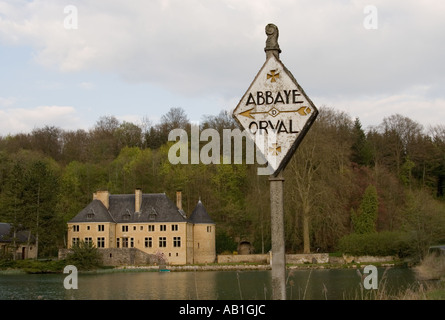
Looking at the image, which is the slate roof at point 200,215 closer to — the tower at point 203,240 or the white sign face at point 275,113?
the tower at point 203,240

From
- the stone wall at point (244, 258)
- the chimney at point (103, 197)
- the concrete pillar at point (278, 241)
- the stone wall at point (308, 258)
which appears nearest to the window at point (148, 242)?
the chimney at point (103, 197)

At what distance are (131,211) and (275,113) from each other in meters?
45.2

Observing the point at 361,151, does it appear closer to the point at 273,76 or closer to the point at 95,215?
the point at 95,215

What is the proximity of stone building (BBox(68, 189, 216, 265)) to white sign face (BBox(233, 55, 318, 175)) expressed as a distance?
139ft

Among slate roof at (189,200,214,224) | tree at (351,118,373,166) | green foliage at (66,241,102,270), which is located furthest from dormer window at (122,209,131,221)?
tree at (351,118,373,166)

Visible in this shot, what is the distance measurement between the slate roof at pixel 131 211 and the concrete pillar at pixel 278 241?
42698 millimetres

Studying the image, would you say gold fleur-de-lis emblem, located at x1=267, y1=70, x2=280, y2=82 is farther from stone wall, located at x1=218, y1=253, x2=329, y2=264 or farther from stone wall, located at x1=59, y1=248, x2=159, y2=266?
stone wall, located at x1=59, y1=248, x2=159, y2=266

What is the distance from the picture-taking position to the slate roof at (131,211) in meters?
48.2

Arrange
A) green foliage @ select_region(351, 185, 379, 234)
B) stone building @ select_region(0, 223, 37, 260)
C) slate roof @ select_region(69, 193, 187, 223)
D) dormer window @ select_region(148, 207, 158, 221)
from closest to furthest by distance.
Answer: green foliage @ select_region(351, 185, 379, 234), stone building @ select_region(0, 223, 37, 260), slate roof @ select_region(69, 193, 187, 223), dormer window @ select_region(148, 207, 158, 221)

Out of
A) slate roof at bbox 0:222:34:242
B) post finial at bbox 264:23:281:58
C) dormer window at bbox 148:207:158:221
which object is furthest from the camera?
Answer: dormer window at bbox 148:207:158:221

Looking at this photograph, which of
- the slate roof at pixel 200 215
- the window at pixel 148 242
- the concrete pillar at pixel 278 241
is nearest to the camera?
the concrete pillar at pixel 278 241

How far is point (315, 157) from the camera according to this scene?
3947 centimetres

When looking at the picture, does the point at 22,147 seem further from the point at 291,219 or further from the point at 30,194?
the point at 291,219

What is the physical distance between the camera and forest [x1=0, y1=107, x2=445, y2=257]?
130 ft
